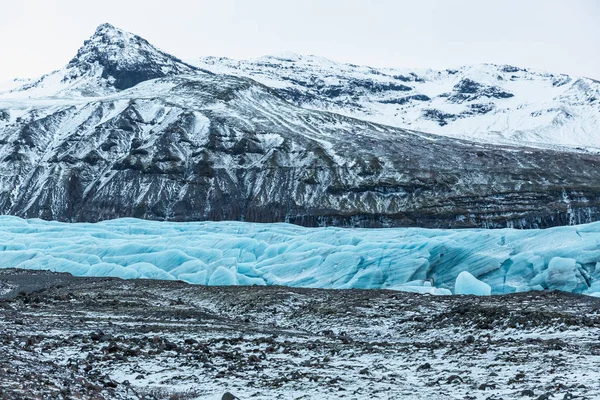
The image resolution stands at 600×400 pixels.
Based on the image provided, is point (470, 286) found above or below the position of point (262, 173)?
below

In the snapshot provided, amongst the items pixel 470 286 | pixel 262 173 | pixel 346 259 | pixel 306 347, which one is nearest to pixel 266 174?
pixel 262 173

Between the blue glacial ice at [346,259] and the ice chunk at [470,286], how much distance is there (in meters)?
0.06

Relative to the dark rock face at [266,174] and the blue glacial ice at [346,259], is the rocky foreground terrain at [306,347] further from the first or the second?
the dark rock face at [266,174]

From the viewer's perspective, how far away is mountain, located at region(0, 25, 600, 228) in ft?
369

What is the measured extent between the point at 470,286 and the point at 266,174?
8946cm

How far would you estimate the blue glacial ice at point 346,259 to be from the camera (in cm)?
3844

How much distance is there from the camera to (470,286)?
35906 millimetres

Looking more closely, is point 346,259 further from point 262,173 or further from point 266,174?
point 262,173

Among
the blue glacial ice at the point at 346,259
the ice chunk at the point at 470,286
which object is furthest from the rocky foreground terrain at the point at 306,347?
the blue glacial ice at the point at 346,259

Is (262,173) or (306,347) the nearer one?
(306,347)

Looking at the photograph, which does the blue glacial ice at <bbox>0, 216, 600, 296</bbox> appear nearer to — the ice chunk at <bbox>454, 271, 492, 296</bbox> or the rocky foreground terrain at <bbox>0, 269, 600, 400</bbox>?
the ice chunk at <bbox>454, 271, 492, 296</bbox>

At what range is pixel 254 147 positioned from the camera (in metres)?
131

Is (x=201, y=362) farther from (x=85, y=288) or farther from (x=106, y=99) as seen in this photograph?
(x=106, y=99)

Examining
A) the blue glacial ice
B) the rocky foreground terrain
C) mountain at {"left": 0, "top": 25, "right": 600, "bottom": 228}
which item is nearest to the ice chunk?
the blue glacial ice
